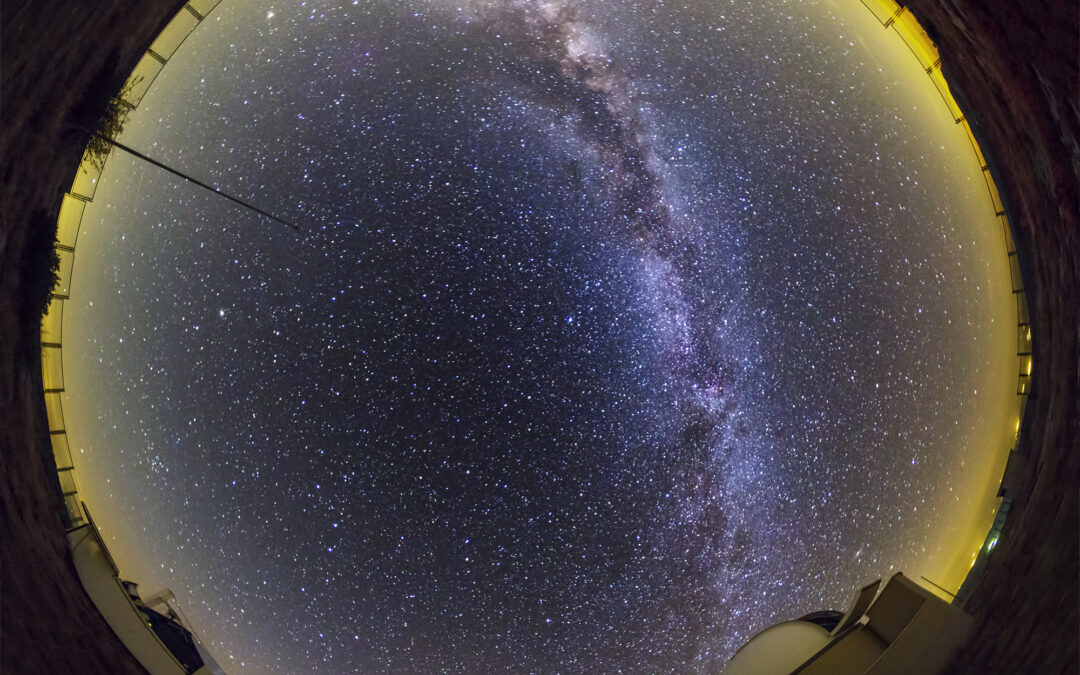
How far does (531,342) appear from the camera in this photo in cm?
535

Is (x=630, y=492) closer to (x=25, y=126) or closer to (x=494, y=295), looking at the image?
(x=494, y=295)

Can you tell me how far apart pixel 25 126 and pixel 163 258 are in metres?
1.28

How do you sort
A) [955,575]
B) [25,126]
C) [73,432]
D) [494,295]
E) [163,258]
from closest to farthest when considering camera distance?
[25,126], [955,575], [73,432], [163,258], [494,295]

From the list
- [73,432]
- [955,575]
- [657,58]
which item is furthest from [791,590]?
[73,432]

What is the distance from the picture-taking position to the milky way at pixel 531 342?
4.89 meters

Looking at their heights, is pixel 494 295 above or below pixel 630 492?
above

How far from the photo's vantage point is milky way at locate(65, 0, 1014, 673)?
4.89 meters

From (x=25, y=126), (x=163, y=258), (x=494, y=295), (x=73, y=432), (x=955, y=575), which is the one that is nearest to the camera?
(x=25, y=126)

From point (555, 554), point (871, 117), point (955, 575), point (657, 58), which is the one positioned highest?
point (657, 58)

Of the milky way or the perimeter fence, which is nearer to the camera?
the perimeter fence

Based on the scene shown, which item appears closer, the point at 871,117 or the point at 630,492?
the point at 871,117

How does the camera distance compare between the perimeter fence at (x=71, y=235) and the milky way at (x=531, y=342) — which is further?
the milky way at (x=531, y=342)

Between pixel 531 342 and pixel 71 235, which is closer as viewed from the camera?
pixel 71 235

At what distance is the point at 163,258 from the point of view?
4887 millimetres
